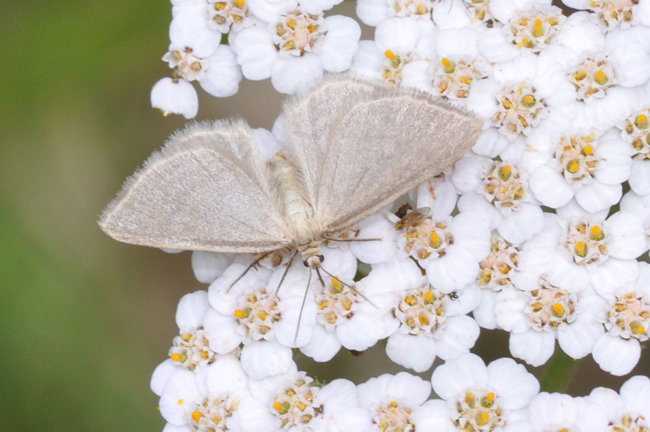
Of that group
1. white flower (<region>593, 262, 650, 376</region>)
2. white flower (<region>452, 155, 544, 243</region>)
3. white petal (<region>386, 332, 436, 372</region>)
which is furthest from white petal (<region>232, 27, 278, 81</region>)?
white flower (<region>593, 262, 650, 376</region>)

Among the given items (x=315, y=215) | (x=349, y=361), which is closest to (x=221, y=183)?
(x=315, y=215)

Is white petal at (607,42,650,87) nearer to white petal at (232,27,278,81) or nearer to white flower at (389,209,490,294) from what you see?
white flower at (389,209,490,294)

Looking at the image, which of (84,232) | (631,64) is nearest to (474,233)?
(631,64)

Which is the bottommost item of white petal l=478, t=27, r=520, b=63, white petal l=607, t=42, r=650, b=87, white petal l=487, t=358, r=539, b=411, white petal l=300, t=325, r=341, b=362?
white petal l=487, t=358, r=539, b=411

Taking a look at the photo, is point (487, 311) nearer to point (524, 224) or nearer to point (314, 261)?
point (524, 224)

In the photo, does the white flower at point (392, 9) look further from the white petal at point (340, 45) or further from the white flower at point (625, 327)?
the white flower at point (625, 327)

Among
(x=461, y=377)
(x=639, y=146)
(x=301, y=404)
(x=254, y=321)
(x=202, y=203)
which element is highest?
(x=202, y=203)

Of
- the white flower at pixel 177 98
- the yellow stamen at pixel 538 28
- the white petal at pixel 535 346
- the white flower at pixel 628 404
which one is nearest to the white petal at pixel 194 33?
the white flower at pixel 177 98
